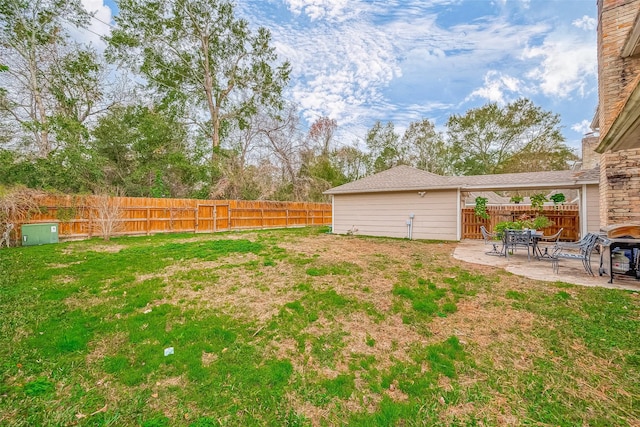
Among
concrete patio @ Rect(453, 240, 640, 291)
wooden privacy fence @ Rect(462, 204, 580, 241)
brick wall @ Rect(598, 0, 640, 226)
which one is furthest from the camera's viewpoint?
wooden privacy fence @ Rect(462, 204, 580, 241)

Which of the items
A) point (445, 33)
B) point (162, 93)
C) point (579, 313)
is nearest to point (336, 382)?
point (579, 313)

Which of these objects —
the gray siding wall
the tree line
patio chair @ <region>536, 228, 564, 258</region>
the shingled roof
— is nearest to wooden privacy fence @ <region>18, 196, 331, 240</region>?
the tree line

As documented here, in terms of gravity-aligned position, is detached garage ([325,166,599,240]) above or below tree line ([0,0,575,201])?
below

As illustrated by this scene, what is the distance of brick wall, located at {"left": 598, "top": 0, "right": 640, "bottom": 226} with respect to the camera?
5.90m

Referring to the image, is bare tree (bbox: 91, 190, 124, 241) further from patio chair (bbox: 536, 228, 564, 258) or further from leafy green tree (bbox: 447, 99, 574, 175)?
leafy green tree (bbox: 447, 99, 574, 175)

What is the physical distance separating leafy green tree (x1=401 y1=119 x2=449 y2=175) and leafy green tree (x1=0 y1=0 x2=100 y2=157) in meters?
26.0

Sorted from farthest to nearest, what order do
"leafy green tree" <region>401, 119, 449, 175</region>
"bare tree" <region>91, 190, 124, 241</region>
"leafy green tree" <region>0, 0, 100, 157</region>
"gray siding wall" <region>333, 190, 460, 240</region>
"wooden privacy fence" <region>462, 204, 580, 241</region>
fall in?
1. "leafy green tree" <region>401, 119, 449, 175</region>
2. "leafy green tree" <region>0, 0, 100, 157</region>
3. "wooden privacy fence" <region>462, 204, 580, 241</region>
4. "gray siding wall" <region>333, 190, 460, 240</region>
5. "bare tree" <region>91, 190, 124, 241</region>

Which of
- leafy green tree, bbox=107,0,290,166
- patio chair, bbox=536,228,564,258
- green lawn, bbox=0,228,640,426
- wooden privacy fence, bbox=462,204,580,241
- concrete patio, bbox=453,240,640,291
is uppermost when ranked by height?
leafy green tree, bbox=107,0,290,166

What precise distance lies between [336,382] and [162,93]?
21.5 metres

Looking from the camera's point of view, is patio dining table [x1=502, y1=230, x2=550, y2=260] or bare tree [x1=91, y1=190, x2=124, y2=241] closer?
patio dining table [x1=502, y1=230, x2=550, y2=260]

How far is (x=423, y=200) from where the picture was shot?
10.9 meters

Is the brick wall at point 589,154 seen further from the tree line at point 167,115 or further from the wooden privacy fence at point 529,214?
the tree line at point 167,115

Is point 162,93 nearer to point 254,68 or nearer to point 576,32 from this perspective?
point 254,68

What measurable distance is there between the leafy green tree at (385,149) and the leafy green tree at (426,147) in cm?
83
